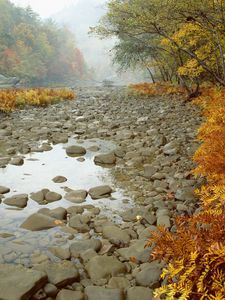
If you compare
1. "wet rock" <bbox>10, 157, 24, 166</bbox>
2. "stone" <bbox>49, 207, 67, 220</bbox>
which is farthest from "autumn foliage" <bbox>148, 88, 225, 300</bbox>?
"wet rock" <bbox>10, 157, 24, 166</bbox>

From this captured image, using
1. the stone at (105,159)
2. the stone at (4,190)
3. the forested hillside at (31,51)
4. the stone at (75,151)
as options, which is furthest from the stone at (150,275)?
the forested hillside at (31,51)

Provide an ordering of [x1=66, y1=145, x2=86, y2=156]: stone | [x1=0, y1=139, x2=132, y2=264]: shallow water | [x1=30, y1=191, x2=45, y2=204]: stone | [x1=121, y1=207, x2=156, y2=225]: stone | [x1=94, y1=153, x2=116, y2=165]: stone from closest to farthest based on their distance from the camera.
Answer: [x1=0, y1=139, x2=132, y2=264]: shallow water
[x1=121, y1=207, x2=156, y2=225]: stone
[x1=30, y1=191, x2=45, y2=204]: stone
[x1=94, y1=153, x2=116, y2=165]: stone
[x1=66, y1=145, x2=86, y2=156]: stone

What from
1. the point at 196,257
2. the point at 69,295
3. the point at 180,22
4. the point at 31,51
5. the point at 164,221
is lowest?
the point at 69,295

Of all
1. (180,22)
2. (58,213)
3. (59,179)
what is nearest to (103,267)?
(58,213)

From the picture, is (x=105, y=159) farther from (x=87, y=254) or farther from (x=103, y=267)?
(x=103, y=267)

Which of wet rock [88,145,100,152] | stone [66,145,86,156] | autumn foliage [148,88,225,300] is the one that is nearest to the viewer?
autumn foliage [148,88,225,300]

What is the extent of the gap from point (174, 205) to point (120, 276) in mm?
1807

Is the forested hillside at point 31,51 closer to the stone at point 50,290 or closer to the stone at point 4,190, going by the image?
the stone at point 4,190

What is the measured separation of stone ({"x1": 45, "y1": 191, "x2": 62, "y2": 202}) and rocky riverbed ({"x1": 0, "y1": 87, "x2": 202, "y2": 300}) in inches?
0.6

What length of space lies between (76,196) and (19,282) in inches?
93.3

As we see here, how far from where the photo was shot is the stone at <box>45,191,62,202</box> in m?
5.13

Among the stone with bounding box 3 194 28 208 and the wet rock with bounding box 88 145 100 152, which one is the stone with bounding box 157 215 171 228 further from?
the wet rock with bounding box 88 145 100 152

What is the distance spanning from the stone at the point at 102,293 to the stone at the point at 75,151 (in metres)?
4.97

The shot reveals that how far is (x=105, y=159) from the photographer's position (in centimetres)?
715
